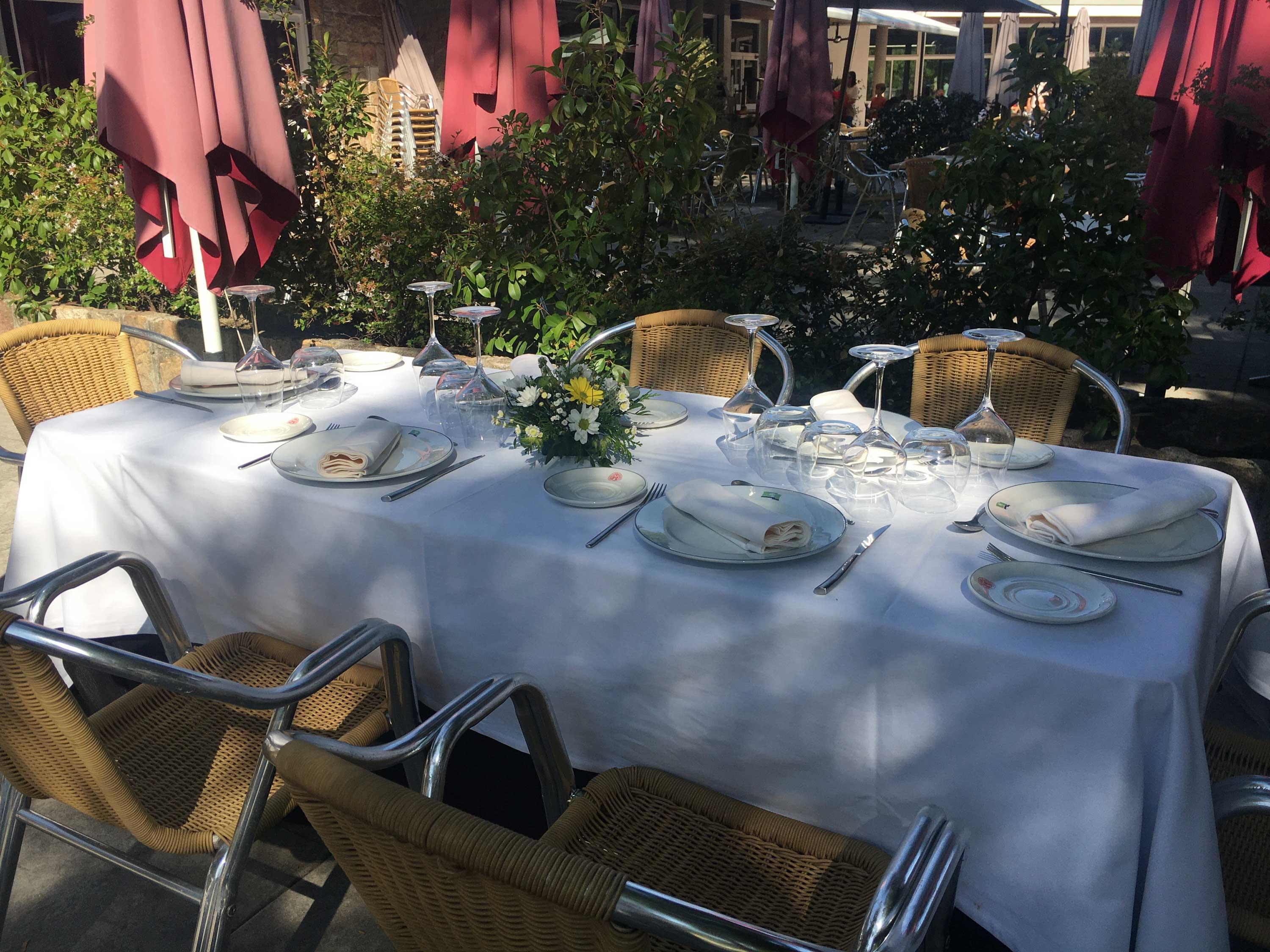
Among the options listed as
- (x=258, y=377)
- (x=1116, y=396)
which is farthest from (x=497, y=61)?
(x=1116, y=396)

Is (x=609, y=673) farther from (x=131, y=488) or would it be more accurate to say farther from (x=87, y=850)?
(x=131, y=488)

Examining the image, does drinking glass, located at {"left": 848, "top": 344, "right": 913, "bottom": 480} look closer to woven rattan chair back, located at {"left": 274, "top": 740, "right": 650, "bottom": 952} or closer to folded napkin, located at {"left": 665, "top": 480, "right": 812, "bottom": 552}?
folded napkin, located at {"left": 665, "top": 480, "right": 812, "bottom": 552}

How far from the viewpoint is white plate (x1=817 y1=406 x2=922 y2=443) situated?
2.04 metres

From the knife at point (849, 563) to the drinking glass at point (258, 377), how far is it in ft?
4.70

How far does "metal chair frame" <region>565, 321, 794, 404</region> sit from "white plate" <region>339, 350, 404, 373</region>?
53cm

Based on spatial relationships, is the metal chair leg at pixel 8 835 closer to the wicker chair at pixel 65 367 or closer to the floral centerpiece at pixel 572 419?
the floral centerpiece at pixel 572 419

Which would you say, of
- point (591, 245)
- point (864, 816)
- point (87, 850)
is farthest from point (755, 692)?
point (591, 245)

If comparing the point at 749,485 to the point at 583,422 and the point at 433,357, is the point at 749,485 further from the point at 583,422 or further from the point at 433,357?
the point at 433,357

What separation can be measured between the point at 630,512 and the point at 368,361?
1.41m

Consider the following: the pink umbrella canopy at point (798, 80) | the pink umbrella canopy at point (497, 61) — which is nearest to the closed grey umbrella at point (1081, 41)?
the pink umbrella canopy at point (798, 80)

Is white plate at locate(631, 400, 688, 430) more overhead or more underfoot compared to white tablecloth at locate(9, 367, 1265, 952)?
more overhead

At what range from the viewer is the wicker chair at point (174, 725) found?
135 centimetres

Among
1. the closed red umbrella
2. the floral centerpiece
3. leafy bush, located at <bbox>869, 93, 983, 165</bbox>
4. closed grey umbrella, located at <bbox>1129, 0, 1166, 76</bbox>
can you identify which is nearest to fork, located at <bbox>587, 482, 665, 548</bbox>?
the floral centerpiece

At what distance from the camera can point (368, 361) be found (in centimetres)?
287
